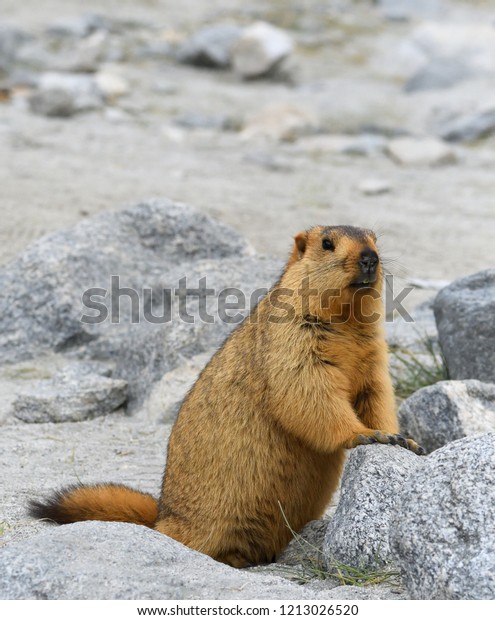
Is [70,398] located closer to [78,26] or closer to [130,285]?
[130,285]

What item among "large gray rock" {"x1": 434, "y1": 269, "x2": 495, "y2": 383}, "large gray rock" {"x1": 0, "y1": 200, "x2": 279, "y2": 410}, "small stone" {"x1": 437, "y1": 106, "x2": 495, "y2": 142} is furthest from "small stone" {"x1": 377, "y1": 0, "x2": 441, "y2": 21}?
"large gray rock" {"x1": 434, "y1": 269, "x2": 495, "y2": 383}

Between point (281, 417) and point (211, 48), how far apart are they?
50.3 ft

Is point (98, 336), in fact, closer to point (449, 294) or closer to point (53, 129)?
point (449, 294)

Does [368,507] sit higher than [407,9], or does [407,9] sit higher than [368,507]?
[407,9]

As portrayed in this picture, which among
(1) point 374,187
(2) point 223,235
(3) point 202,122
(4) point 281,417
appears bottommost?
(4) point 281,417

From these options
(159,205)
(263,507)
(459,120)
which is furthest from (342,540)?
(459,120)

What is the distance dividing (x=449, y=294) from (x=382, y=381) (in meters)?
1.88

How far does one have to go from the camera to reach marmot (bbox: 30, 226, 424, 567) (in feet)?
14.6

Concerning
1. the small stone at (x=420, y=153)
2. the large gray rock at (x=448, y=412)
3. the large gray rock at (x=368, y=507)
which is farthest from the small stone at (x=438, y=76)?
the large gray rock at (x=368, y=507)

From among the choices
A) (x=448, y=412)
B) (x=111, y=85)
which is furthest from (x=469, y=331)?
(x=111, y=85)

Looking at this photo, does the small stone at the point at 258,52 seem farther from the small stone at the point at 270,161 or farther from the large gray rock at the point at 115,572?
the large gray rock at the point at 115,572

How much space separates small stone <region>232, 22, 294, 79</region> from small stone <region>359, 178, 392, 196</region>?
6.40 metres

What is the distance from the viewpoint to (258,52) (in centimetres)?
1827

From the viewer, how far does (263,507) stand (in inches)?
181
